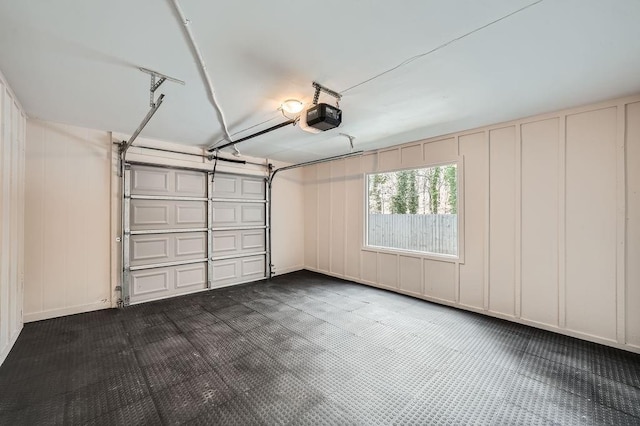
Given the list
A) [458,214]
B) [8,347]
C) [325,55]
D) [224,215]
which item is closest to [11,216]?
[8,347]

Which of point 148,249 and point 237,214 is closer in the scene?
point 148,249

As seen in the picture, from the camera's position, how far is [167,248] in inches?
164

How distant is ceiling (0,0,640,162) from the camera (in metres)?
1.46

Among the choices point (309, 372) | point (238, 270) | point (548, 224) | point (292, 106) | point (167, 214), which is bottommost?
point (309, 372)

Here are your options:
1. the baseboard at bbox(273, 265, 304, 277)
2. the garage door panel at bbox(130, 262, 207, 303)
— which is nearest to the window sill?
the baseboard at bbox(273, 265, 304, 277)

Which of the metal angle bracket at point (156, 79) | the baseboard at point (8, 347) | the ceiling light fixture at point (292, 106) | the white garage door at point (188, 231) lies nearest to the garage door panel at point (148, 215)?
the white garage door at point (188, 231)

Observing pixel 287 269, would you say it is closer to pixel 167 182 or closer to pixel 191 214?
pixel 191 214

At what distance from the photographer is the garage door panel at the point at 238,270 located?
15.5 ft

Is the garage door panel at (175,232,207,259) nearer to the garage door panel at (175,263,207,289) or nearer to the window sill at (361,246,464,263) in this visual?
the garage door panel at (175,263,207,289)

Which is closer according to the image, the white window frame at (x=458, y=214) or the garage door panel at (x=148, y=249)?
the white window frame at (x=458, y=214)

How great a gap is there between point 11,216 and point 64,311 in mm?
1489

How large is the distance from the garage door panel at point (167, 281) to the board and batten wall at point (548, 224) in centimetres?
344

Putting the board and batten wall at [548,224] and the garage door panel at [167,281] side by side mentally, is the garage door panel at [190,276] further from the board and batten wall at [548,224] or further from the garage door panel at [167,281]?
the board and batten wall at [548,224]

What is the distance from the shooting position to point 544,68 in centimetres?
202
